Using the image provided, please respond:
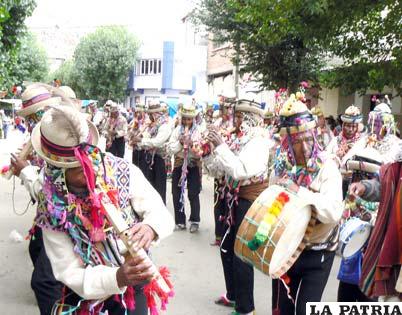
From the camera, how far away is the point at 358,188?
315 cm

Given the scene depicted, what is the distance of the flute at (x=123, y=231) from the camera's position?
7.71ft

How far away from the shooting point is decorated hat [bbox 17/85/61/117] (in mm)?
4637

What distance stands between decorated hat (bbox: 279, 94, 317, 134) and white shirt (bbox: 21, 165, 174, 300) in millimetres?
1129

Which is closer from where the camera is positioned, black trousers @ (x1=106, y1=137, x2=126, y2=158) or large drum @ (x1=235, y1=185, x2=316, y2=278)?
large drum @ (x1=235, y1=185, x2=316, y2=278)

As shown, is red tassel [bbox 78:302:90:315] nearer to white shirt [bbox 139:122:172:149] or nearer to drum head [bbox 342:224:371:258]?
drum head [bbox 342:224:371:258]

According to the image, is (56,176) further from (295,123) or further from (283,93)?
(283,93)

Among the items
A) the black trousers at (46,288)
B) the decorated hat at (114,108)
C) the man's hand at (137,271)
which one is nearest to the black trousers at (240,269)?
the black trousers at (46,288)

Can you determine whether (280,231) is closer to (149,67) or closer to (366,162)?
(366,162)

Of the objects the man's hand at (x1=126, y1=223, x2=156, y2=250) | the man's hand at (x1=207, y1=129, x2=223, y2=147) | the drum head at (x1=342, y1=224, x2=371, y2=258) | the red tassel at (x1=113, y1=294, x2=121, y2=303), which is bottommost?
the red tassel at (x1=113, y1=294, x2=121, y2=303)

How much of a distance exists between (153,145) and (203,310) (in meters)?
4.62

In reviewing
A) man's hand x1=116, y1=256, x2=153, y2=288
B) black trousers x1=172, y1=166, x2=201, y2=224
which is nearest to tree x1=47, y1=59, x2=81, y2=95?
black trousers x1=172, y1=166, x2=201, y2=224

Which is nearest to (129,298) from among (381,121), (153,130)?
(381,121)

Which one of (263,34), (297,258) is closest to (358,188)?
(297,258)

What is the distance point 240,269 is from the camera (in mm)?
4469
